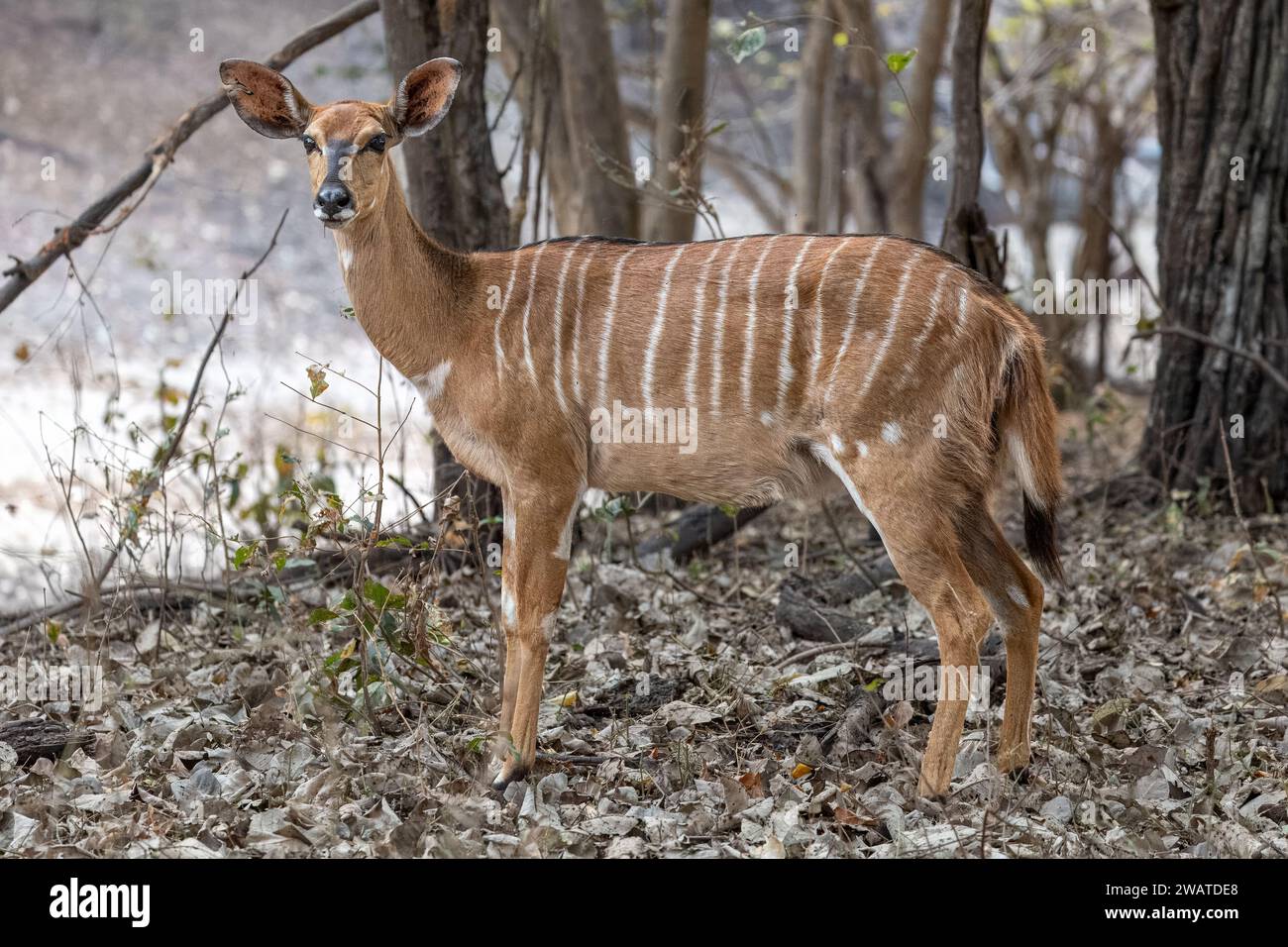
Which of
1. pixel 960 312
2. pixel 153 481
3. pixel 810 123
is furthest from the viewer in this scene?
pixel 810 123

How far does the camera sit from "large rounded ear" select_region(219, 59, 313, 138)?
519 centimetres

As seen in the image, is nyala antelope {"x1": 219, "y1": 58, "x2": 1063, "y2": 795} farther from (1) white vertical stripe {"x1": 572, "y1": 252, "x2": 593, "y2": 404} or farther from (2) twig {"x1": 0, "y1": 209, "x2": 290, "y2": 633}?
(2) twig {"x1": 0, "y1": 209, "x2": 290, "y2": 633}

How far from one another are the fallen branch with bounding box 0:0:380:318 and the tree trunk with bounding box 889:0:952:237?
637 centimetres

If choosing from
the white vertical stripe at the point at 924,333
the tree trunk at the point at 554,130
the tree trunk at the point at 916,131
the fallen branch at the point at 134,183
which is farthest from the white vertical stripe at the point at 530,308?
the tree trunk at the point at 916,131

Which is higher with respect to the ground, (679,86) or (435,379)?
(679,86)

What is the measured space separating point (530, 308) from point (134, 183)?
2638 millimetres

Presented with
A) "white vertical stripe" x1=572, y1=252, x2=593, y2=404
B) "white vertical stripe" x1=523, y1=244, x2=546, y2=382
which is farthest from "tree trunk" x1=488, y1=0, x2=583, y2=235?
"white vertical stripe" x1=572, y1=252, x2=593, y2=404

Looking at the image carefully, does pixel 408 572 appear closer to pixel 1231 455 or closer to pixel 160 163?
pixel 160 163

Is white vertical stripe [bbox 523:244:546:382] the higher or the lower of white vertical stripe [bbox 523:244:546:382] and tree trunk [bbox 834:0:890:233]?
the lower

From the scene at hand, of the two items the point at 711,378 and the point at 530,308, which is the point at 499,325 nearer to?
the point at 530,308

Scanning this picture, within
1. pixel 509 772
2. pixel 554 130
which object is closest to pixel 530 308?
pixel 509 772

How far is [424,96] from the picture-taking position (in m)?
5.31
